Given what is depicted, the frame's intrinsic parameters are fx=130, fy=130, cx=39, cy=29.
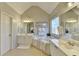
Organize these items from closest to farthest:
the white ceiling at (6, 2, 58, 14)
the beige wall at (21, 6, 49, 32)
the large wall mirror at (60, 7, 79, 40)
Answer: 1. the white ceiling at (6, 2, 58, 14)
2. the large wall mirror at (60, 7, 79, 40)
3. the beige wall at (21, 6, 49, 32)

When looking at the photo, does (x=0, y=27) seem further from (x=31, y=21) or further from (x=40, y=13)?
(x=40, y=13)

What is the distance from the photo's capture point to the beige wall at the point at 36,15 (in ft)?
8.36

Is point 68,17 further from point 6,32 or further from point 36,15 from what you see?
point 6,32

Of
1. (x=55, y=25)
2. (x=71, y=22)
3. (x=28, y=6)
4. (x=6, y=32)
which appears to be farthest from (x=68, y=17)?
(x=6, y=32)

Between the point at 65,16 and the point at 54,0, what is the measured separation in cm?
71

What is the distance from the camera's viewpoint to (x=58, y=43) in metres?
2.66

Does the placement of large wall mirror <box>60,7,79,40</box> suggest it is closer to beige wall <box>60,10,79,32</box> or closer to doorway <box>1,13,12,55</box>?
beige wall <box>60,10,79,32</box>

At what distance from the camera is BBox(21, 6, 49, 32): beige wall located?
2549mm

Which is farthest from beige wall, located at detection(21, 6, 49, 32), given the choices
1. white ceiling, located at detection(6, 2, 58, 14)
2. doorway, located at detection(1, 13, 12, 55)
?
doorway, located at detection(1, 13, 12, 55)

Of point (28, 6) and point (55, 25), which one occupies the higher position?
point (28, 6)

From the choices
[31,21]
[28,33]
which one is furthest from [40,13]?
[28,33]

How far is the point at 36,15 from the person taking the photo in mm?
2572

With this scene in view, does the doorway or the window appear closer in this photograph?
the doorway

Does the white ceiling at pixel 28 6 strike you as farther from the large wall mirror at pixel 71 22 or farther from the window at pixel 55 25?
the large wall mirror at pixel 71 22
